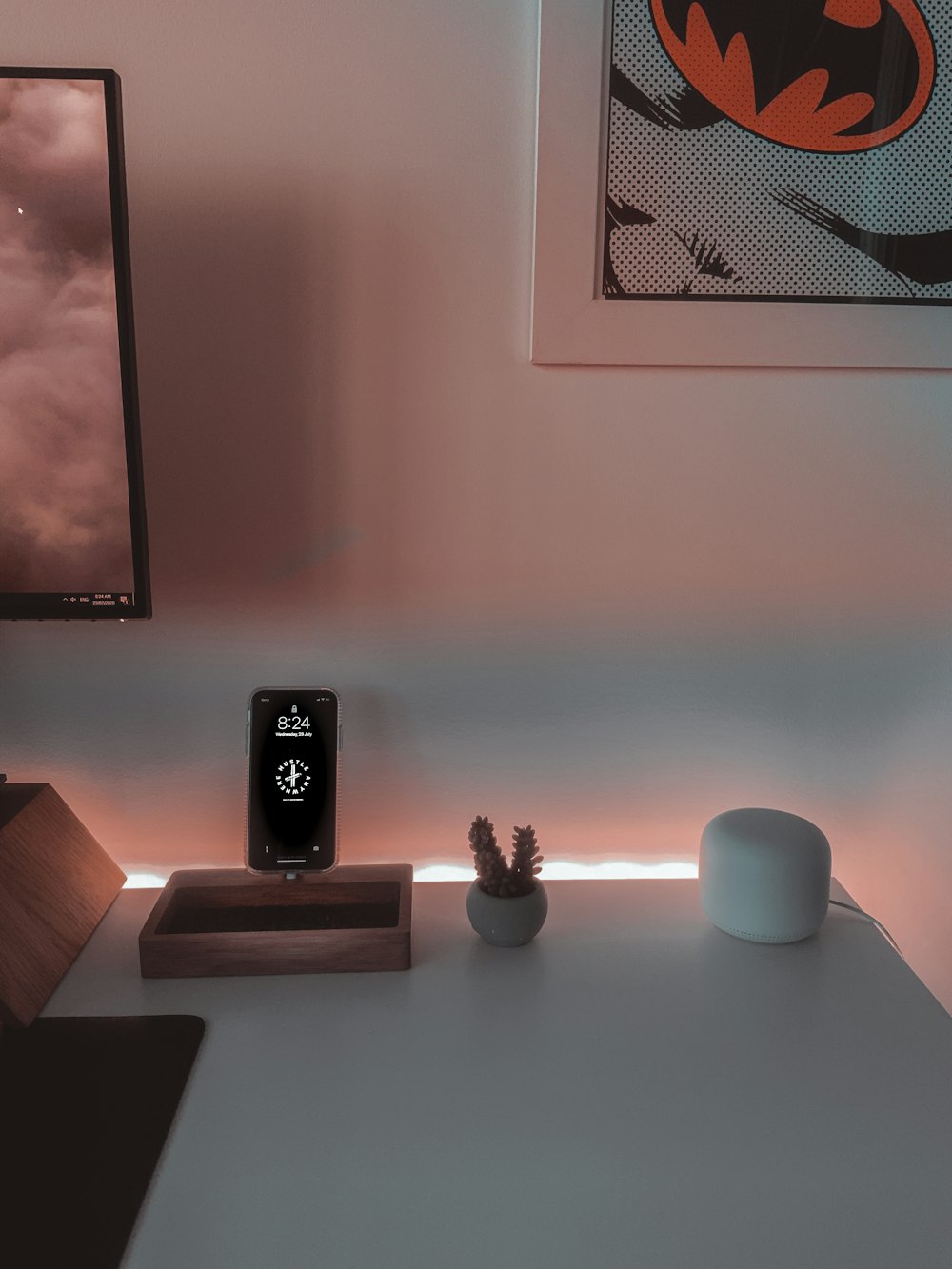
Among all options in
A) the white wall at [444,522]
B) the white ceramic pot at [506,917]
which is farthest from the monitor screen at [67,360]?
the white ceramic pot at [506,917]

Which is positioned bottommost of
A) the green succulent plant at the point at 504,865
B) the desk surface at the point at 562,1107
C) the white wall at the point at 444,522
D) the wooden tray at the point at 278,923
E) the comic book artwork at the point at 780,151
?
the desk surface at the point at 562,1107

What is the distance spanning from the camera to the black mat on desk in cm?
56

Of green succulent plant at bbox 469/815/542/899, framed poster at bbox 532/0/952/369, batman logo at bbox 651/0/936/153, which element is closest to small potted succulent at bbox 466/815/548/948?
green succulent plant at bbox 469/815/542/899

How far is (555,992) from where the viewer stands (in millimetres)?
812

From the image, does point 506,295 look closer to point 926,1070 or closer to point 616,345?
point 616,345

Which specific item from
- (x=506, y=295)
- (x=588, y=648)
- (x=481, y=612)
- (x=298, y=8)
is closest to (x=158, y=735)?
(x=481, y=612)

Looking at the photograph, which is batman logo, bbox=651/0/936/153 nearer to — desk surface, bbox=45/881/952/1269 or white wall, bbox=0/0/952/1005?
white wall, bbox=0/0/952/1005

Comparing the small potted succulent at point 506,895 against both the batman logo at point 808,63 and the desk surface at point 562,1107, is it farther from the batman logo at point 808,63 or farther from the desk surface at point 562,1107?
the batman logo at point 808,63

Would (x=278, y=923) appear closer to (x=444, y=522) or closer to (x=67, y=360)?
(x=444, y=522)

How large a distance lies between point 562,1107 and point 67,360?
0.71m

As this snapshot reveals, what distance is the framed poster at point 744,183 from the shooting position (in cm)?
92

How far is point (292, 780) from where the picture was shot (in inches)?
37.2

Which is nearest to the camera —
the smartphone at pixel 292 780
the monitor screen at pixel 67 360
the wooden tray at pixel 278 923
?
the monitor screen at pixel 67 360

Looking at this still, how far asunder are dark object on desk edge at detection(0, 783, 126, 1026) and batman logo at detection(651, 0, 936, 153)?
99 cm
